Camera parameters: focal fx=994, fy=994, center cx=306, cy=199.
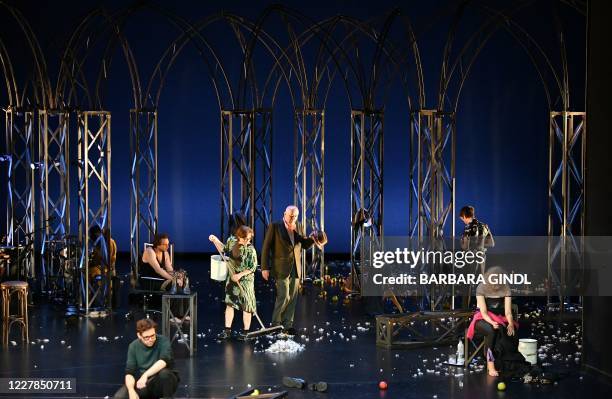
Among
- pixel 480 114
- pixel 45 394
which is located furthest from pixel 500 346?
pixel 480 114

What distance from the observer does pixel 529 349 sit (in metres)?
10.7

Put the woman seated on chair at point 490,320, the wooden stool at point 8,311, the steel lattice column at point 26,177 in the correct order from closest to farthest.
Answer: the woman seated on chair at point 490,320
the wooden stool at point 8,311
the steel lattice column at point 26,177

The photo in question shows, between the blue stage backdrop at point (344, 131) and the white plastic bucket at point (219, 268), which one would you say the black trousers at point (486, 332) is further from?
the blue stage backdrop at point (344, 131)

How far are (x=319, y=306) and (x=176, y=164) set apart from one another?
22.8 ft

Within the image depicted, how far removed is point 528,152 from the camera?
21234 millimetres

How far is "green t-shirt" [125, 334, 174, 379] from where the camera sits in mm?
8656

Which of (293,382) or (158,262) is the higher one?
(158,262)

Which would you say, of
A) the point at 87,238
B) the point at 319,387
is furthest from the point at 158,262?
the point at 319,387

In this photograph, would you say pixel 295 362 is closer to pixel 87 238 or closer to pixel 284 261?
pixel 284 261

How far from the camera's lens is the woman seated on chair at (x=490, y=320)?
10.3m

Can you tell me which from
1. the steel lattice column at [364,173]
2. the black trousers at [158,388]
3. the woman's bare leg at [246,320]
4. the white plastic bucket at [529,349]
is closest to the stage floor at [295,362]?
the white plastic bucket at [529,349]

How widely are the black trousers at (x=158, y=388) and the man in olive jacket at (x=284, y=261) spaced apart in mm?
3681

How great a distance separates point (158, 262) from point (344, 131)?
324 inches

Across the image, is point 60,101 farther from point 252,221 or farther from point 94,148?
point 94,148
